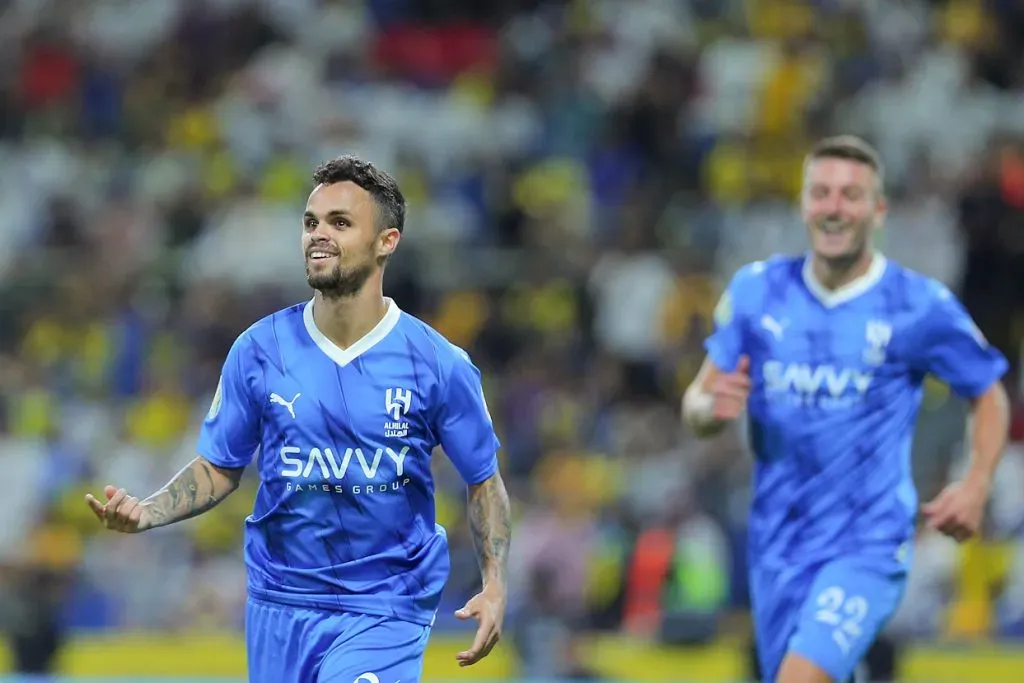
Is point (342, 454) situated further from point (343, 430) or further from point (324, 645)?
point (324, 645)

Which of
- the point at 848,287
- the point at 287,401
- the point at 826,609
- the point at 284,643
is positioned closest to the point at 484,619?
the point at 284,643

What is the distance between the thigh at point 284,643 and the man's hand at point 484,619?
49cm

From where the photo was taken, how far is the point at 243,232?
48.2 feet

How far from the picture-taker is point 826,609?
702 cm

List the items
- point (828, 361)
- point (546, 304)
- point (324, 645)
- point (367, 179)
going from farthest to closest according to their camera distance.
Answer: point (546, 304) < point (828, 361) < point (367, 179) < point (324, 645)

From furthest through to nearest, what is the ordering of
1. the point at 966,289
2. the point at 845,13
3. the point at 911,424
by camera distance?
the point at 845,13, the point at 966,289, the point at 911,424

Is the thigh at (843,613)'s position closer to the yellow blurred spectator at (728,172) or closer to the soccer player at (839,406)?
the soccer player at (839,406)

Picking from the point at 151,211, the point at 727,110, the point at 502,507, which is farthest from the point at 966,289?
the point at 502,507

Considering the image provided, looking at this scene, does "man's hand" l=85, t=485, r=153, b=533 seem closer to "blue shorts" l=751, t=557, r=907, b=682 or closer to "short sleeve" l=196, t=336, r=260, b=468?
"short sleeve" l=196, t=336, r=260, b=468

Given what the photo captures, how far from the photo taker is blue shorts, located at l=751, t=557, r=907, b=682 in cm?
695

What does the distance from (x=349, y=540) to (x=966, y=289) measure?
8.96 m

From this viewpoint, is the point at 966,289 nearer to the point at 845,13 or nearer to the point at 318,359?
the point at 845,13

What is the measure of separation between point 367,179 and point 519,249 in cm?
892

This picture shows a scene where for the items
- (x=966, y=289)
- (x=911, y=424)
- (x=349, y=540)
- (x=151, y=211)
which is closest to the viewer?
(x=349, y=540)
